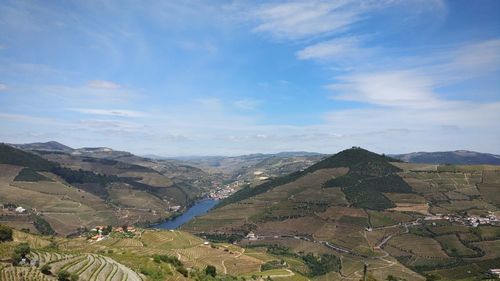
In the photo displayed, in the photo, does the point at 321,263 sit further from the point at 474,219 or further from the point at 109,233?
the point at 474,219

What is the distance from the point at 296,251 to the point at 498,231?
276 feet

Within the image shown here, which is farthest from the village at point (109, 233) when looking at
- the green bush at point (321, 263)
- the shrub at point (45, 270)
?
the shrub at point (45, 270)

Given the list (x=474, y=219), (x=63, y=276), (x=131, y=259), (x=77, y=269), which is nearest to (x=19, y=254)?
(x=77, y=269)

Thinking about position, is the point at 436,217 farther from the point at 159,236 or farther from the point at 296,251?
the point at 159,236

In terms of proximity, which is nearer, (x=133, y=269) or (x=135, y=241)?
(x=133, y=269)

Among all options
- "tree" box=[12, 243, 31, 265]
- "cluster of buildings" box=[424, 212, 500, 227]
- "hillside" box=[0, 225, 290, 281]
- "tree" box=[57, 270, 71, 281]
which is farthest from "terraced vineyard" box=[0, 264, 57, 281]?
"cluster of buildings" box=[424, 212, 500, 227]

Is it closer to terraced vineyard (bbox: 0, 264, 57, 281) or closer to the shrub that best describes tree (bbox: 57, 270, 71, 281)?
terraced vineyard (bbox: 0, 264, 57, 281)

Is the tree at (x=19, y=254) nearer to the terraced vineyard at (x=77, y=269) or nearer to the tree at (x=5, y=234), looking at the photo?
the terraced vineyard at (x=77, y=269)

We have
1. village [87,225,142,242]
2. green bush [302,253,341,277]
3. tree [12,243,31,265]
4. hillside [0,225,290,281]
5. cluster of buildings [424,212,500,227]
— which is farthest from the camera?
cluster of buildings [424,212,500,227]

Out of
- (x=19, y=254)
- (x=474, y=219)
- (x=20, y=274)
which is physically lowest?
(x=474, y=219)

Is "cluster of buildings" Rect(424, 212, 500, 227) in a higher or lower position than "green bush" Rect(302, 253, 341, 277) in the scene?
higher

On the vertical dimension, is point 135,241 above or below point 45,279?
below

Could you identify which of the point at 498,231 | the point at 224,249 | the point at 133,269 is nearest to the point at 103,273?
the point at 133,269

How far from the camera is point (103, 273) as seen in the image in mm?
71625
